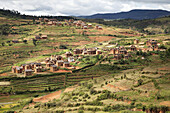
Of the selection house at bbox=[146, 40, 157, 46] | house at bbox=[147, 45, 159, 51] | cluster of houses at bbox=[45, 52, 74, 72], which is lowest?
cluster of houses at bbox=[45, 52, 74, 72]

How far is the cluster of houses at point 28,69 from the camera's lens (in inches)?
2783

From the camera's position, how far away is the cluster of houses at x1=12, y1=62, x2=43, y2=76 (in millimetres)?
70688

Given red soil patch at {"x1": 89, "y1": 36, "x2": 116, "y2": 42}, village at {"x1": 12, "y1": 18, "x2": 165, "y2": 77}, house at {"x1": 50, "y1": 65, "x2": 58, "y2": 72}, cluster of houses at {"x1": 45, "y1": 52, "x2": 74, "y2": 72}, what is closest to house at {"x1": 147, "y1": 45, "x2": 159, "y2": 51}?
village at {"x1": 12, "y1": 18, "x2": 165, "y2": 77}

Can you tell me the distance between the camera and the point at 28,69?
2899 inches

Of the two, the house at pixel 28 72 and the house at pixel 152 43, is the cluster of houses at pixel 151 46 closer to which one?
the house at pixel 152 43

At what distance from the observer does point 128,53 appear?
8144cm

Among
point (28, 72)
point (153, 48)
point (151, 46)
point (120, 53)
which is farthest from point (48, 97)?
point (151, 46)

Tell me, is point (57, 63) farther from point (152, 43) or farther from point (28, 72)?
point (152, 43)

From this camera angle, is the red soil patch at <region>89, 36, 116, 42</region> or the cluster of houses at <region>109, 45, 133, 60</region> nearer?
the cluster of houses at <region>109, 45, 133, 60</region>

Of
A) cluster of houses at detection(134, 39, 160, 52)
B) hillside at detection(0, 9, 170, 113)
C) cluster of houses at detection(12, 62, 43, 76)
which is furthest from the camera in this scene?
cluster of houses at detection(134, 39, 160, 52)

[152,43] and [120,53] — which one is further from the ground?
[152,43]

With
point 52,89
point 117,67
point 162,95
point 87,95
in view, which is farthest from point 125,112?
point 117,67

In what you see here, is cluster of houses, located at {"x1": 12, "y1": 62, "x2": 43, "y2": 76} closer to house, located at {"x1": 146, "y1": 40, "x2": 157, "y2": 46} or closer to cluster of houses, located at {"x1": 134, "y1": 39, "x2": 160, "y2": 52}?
cluster of houses, located at {"x1": 134, "y1": 39, "x2": 160, "y2": 52}

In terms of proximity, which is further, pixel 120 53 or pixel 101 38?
pixel 101 38
